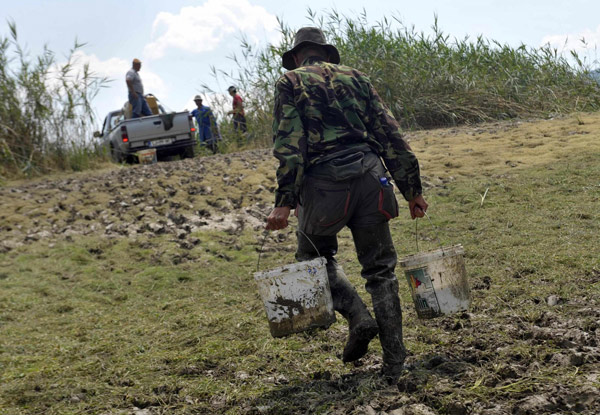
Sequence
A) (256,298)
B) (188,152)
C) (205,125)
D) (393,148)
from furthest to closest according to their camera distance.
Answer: (205,125)
(188,152)
(256,298)
(393,148)

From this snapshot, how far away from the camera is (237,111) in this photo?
13.8 m

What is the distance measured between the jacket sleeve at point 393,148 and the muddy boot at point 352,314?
0.58 m

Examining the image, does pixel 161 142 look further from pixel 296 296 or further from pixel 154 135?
pixel 296 296

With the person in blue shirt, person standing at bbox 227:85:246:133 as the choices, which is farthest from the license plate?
person standing at bbox 227:85:246:133

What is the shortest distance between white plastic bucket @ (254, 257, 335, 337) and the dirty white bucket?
1039cm

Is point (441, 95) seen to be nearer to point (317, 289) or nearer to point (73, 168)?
point (73, 168)

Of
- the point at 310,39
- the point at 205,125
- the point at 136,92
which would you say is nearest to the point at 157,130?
the point at 136,92

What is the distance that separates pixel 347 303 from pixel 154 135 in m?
11.0

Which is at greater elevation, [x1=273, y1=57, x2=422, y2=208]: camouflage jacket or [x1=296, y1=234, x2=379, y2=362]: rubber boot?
[x1=273, y1=57, x2=422, y2=208]: camouflage jacket

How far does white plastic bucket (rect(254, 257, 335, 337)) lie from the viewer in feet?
9.89

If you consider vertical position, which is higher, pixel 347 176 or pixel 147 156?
pixel 147 156

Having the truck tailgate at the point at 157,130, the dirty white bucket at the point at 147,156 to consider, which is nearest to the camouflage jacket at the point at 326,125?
the dirty white bucket at the point at 147,156

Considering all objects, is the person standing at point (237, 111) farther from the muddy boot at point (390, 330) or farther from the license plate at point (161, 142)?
the muddy boot at point (390, 330)

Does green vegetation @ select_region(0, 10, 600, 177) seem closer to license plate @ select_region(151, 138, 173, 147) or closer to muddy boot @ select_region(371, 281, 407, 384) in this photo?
license plate @ select_region(151, 138, 173, 147)
